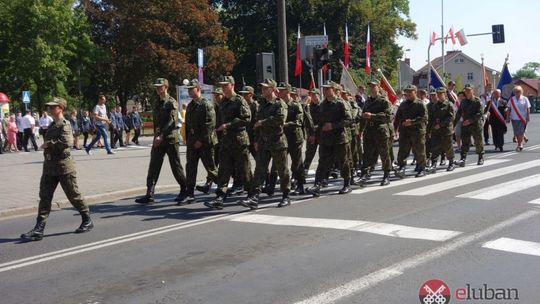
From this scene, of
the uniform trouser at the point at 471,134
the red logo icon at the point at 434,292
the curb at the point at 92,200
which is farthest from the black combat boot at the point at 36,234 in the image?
the uniform trouser at the point at 471,134

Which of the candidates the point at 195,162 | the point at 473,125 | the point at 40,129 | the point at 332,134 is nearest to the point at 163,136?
the point at 195,162

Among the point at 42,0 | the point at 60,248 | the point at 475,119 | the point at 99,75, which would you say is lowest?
the point at 60,248

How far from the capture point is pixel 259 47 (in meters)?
43.3

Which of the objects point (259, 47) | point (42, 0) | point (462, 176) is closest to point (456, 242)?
point (462, 176)

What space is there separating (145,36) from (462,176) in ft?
101

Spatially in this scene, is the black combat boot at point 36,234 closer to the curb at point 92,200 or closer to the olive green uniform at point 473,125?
the curb at point 92,200

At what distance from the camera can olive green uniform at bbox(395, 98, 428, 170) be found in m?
11.8

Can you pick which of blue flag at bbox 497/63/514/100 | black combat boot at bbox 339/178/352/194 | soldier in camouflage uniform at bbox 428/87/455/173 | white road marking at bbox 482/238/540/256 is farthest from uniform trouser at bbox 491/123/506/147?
white road marking at bbox 482/238/540/256

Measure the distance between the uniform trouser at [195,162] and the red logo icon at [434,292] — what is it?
541 centimetres

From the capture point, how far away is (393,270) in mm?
5348

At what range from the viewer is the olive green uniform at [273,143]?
8.87 m

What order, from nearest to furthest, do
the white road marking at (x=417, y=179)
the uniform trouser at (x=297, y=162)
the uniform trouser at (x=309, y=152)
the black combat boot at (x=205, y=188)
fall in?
the uniform trouser at (x=297, y=162) → the white road marking at (x=417, y=179) → the black combat boot at (x=205, y=188) → the uniform trouser at (x=309, y=152)

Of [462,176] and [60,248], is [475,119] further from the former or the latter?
[60,248]

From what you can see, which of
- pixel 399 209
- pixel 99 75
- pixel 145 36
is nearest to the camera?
pixel 399 209
